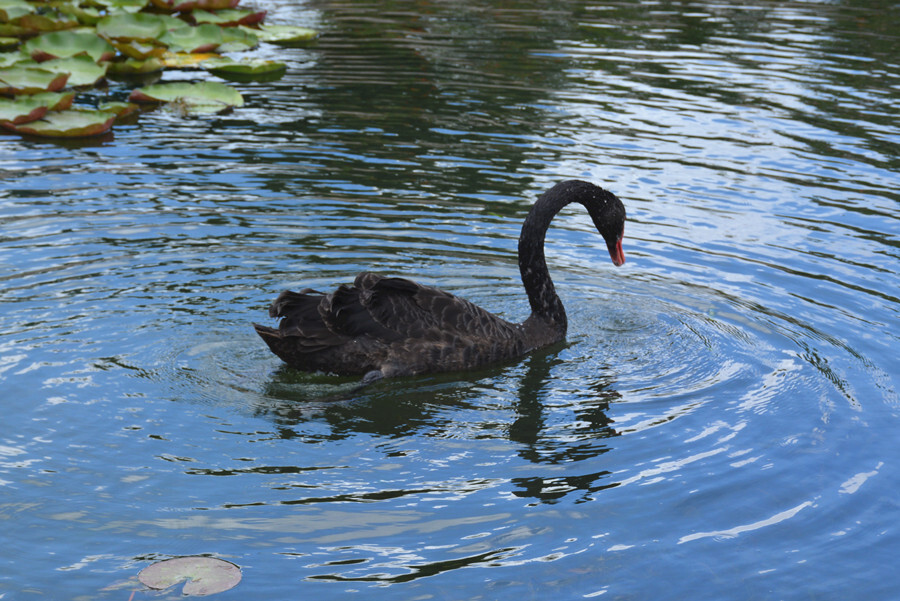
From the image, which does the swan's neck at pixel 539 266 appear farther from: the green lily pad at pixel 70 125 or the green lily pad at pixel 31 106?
the green lily pad at pixel 31 106

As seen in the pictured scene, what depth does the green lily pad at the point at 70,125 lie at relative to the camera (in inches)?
449

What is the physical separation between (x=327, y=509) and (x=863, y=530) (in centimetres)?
255

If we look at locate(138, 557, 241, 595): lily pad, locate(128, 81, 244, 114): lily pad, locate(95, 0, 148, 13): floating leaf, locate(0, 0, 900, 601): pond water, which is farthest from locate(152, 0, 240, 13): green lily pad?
locate(138, 557, 241, 595): lily pad

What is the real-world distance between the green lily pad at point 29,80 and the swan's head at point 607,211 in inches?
295

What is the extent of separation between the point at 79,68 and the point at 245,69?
2.26m

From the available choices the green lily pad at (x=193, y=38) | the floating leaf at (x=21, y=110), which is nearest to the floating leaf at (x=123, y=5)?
the green lily pad at (x=193, y=38)

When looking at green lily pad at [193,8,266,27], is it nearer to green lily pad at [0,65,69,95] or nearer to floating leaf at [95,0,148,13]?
floating leaf at [95,0,148,13]

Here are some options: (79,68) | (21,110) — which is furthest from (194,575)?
(79,68)

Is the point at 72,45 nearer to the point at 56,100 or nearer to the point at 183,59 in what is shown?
the point at 183,59

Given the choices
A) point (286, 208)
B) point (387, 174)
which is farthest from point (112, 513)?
point (387, 174)

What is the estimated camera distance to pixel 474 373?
6855mm

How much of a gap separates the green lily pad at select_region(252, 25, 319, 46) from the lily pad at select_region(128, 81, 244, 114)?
3.67 meters

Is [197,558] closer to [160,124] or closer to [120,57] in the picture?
[160,124]

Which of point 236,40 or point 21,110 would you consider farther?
point 236,40
